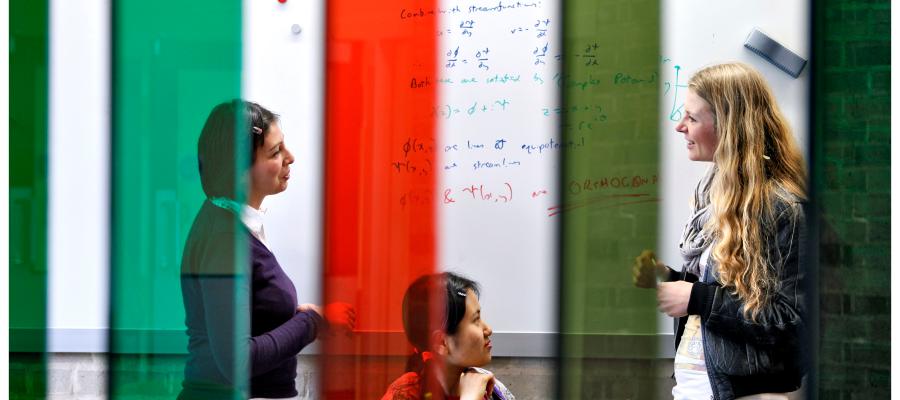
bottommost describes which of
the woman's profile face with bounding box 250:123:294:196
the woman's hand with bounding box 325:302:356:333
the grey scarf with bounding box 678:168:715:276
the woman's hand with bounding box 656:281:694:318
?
the woman's hand with bounding box 325:302:356:333

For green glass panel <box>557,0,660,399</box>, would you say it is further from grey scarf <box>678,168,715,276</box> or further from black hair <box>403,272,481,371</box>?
black hair <box>403,272,481,371</box>

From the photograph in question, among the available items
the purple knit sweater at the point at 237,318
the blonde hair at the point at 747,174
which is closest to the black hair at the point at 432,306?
the purple knit sweater at the point at 237,318

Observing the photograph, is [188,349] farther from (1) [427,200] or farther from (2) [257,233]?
(1) [427,200]

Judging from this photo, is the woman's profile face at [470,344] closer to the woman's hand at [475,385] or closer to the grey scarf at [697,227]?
the woman's hand at [475,385]

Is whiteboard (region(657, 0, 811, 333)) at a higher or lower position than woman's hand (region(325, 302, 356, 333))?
higher

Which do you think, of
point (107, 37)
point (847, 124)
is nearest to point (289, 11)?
point (107, 37)

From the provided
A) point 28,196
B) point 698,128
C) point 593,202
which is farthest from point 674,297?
point 28,196

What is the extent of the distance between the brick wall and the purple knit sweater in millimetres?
1437

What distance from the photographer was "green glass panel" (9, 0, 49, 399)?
2.56 m

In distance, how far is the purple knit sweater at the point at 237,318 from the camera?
2.37 meters

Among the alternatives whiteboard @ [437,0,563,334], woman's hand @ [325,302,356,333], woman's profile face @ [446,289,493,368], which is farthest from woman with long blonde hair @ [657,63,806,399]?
woman's hand @ [325,302,356,333]

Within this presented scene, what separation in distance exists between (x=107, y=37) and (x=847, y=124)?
208cm

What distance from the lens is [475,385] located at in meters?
2.40

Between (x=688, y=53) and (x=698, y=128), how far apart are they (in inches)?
8.1
